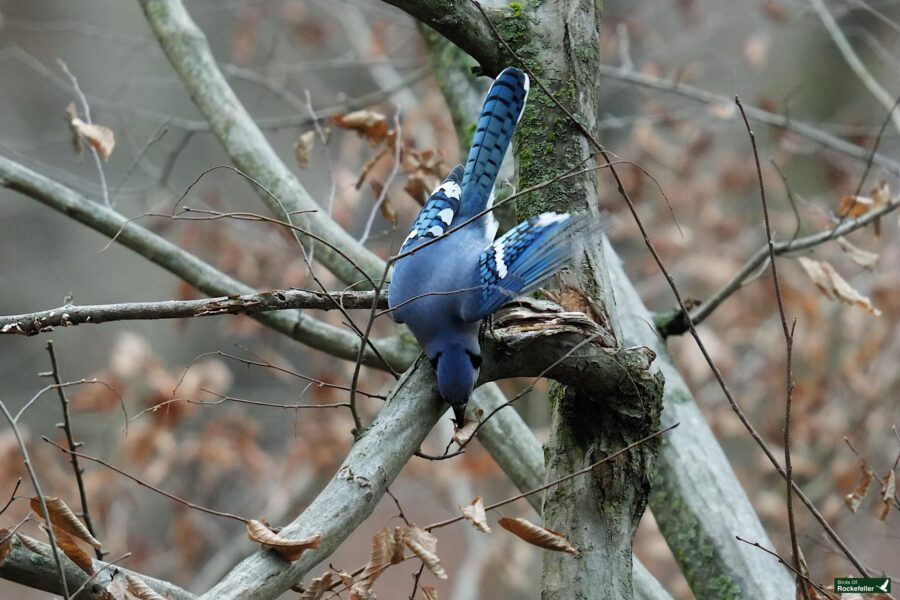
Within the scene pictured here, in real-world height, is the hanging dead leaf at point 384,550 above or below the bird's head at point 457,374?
below

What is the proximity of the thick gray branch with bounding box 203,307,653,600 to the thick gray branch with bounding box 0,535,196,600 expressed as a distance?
351mm

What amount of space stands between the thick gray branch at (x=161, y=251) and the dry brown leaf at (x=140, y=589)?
1413 millimetres

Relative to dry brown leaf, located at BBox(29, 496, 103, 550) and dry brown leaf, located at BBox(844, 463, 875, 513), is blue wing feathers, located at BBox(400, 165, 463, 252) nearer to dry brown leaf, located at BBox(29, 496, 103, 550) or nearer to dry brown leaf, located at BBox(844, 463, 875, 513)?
dry brown leaf, located at BBox(29, 496, 103, 550)

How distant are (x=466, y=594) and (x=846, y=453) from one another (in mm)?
2783

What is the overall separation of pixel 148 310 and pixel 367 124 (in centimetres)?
→ 162

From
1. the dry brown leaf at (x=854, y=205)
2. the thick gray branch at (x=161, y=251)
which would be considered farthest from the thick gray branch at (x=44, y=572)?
the dry brown leaf at (x=854, y=205)

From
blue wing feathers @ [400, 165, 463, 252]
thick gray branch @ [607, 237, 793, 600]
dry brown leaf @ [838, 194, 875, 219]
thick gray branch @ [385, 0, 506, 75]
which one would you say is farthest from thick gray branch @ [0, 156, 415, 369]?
dry brown leaf @ [838, 194, 875, 219]

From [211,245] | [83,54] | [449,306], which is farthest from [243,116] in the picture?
[83,54]

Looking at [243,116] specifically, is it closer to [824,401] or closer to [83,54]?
[824,401]

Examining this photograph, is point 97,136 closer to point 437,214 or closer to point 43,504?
point 437,214

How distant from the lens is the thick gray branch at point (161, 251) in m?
3.13

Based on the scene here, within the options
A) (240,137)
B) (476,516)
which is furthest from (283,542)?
(240,137)

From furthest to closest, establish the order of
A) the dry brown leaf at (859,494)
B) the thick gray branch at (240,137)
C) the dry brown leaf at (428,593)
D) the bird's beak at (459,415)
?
the thick gray branch at (240,137), the dry brown leaf at (859,494), the bird's beak at (459,415), the dry brown leaf at (428,593)

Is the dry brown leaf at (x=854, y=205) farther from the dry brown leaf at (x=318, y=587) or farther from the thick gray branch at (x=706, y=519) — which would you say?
the dry brown leaf at (x=318, y=587)
